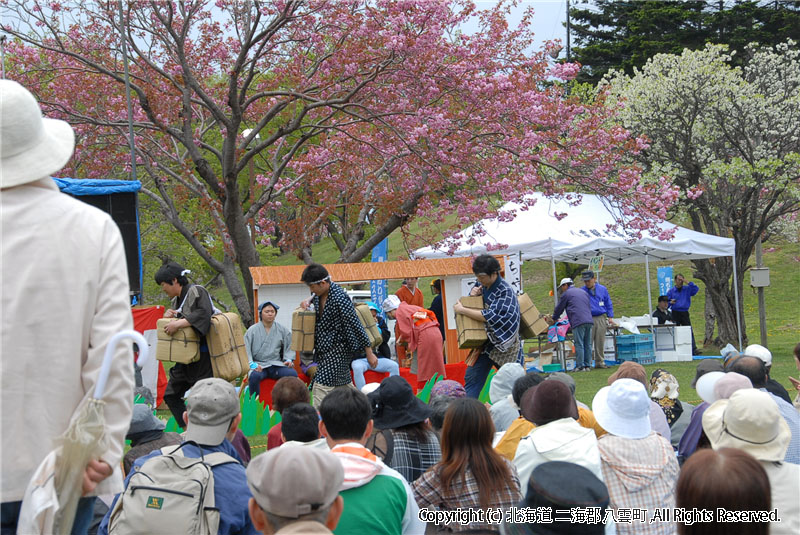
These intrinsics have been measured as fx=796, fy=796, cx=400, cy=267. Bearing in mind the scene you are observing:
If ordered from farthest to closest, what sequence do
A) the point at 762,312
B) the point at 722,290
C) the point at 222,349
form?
1. the point at 722,290
2. the point at 762,312
3. the point at 222,349

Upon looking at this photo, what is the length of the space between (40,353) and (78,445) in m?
0.28

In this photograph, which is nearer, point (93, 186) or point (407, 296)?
point (93, 186)

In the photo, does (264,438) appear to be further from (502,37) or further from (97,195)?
(502,37)

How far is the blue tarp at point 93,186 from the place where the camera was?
7.33m

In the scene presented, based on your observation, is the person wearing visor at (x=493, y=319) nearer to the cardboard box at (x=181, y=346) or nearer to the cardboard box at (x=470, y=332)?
the cardboard box at (x=470, y=332)

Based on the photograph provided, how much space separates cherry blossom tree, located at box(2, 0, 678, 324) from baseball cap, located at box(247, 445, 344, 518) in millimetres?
8514

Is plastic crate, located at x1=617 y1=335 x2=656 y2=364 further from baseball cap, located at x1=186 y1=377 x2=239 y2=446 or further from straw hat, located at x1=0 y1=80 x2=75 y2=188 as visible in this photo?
straw hat, located at x1=0 y1=80 x2=75 y2=188

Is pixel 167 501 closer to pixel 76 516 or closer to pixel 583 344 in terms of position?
pixel 76 516

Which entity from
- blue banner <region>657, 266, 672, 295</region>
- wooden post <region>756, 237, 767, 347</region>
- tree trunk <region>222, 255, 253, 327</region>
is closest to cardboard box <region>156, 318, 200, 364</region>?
tree trunk <region>222, 255, 253, 327</region>

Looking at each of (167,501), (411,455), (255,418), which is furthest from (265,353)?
(167,501)

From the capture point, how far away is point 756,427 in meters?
3.26

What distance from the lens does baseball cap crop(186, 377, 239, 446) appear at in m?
A: 3.52

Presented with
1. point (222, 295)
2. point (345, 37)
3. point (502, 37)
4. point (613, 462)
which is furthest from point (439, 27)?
point (222, 295)

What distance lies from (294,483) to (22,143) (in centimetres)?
129
